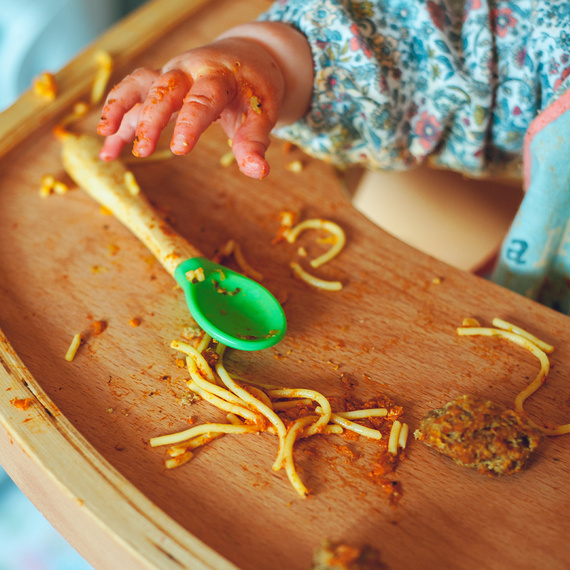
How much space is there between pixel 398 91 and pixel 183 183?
38 cm

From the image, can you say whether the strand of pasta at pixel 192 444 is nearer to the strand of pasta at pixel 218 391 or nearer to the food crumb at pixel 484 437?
the strand of pasta at pixel 218 391

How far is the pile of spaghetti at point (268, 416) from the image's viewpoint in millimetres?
649

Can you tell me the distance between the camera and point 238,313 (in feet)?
2.53

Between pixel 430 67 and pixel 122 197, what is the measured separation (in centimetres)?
52

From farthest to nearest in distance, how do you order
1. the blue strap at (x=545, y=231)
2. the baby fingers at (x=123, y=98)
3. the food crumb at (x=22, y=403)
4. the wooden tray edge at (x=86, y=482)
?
the blue strap at (x=545, y=231), the baby fingers at (x=123, y=98), the food crumb at (x=22, y=403), the wooden tray edge at (x=86, y=482)

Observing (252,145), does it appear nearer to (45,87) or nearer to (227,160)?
(227,160)

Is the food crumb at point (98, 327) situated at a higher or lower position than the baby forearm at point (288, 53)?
lower

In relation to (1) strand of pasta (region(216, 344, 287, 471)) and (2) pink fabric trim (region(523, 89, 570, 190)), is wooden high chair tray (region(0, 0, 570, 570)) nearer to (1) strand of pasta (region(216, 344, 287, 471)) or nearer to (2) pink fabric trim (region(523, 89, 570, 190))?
(1) strand of pasta (region(216, 344, 287, 471))

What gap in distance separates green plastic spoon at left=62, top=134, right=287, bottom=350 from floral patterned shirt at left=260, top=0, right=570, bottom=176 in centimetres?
30

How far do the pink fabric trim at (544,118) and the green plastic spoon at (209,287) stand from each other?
0.48 meters

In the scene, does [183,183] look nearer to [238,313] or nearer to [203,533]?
[238,313]

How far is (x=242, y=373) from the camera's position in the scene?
0.73 m

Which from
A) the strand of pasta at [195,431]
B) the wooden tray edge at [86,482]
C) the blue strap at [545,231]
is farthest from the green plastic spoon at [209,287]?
the blue strap at [545,231]

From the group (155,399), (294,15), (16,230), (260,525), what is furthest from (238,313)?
(294,15)
